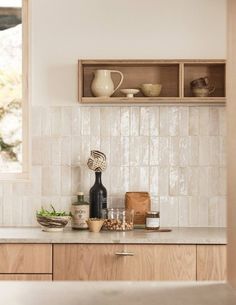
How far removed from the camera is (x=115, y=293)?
1.66 meters

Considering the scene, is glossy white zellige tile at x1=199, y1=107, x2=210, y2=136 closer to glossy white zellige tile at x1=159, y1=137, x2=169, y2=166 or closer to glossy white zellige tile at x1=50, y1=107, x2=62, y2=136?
glossy white zellige tile at x1=159, y1=137, x2=169, y2=166

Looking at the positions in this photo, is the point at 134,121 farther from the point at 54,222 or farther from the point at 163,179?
the point at 54,222

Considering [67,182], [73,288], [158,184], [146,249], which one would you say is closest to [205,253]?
[146,249]

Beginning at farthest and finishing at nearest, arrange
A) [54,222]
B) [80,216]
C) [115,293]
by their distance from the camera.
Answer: [80,216] < [54,222] < [115,293]

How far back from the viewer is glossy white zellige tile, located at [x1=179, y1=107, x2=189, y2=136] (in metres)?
4.18

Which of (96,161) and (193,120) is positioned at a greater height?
(193,120)

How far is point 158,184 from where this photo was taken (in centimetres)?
418

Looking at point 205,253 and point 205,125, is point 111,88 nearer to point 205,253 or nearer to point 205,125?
point 205,125

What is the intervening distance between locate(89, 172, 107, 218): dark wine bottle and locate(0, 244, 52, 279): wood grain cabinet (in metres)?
0.50

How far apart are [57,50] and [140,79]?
0.57 metres

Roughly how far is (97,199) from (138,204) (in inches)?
10.2

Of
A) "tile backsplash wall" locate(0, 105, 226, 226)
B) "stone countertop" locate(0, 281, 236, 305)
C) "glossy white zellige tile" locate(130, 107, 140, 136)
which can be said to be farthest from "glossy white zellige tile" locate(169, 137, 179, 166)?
"stone countertop" locate(0, 281, 236, 305)

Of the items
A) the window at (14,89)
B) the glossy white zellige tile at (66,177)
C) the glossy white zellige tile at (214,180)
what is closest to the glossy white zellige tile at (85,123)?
the glossy white zellige tile at (66,177)

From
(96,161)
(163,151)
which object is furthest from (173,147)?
(96,161)
